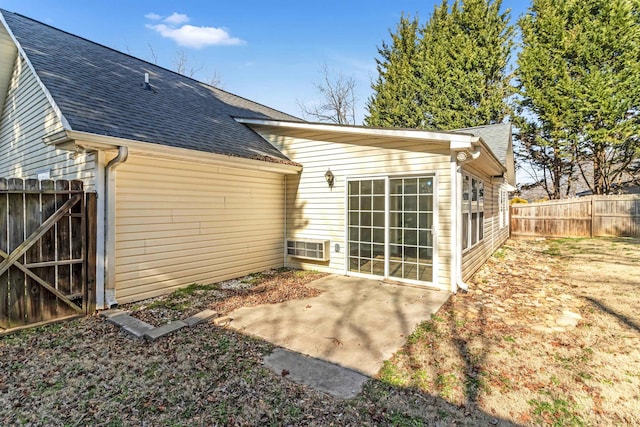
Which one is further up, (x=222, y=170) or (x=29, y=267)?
(x=222, y=170)

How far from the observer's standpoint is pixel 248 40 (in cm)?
1334

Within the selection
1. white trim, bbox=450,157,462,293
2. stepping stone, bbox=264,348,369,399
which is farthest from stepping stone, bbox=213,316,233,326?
white trim, bbox=450,157,462,293

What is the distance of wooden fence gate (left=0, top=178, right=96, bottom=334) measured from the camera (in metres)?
3.69

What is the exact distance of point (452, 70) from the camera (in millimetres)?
18188

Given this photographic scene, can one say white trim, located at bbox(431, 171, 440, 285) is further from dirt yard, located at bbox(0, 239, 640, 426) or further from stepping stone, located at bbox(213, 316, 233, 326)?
stepping stone, located at bbox(213, 316, 233, 326)

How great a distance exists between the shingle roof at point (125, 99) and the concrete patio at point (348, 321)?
302 cm

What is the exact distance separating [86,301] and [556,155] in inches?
788

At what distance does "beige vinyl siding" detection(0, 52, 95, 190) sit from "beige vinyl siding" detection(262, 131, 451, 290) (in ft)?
12.8

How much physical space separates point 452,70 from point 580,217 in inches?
409

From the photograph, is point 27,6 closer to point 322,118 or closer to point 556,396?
point 556,396

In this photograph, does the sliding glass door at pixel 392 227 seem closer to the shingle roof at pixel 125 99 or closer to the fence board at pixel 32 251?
the shingle roof at pixel 125 99

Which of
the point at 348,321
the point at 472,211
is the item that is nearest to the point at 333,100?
the point at 472,211

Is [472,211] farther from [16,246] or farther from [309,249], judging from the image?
[16,246]

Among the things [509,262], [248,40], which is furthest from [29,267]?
[248,40]
